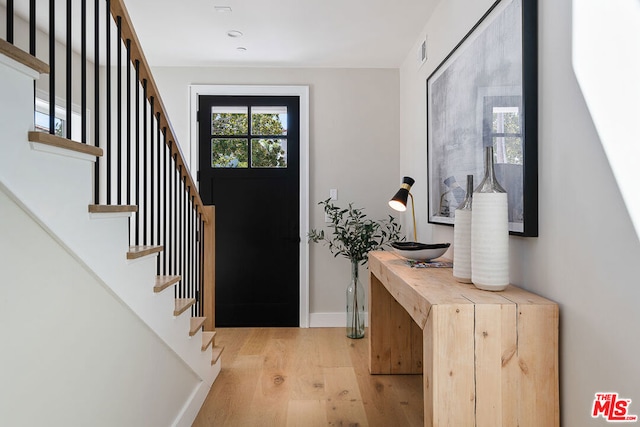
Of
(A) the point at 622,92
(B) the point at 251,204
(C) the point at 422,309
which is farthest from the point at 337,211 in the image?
(A) the point at 622,92

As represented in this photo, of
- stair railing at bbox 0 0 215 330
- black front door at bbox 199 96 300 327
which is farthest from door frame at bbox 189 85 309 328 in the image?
stair railing at bbox 0 0 215 330

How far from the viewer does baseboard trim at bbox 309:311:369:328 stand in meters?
3.88

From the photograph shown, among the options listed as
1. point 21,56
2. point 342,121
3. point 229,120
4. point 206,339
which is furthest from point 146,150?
point 342,121

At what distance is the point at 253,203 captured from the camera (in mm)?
3861

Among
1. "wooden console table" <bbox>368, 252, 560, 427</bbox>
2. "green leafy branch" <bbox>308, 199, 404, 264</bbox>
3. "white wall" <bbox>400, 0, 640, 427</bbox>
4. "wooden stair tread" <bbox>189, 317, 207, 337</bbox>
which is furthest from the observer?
"green leafy branch" <bbox>308, 199, 404, 264</bbox>

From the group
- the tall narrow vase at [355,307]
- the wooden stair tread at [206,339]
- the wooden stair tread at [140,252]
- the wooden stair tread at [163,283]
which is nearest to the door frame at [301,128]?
the tall narrow vase at [355,307]

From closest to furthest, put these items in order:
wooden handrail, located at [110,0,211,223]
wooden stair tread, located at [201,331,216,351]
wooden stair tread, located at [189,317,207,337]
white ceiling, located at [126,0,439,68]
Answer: wooden handrail, located at [110,0,211,223] → wooden stair tread, located at [189,317,207,337] → wooden stair tread, located at [201,331,216,351] → white ceiling, located at [126,0,439,68]

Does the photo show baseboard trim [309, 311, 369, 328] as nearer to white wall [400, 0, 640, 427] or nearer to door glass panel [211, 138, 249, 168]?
door glass panel [211, 138, 249, 168]

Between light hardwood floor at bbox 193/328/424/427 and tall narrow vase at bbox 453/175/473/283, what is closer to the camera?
tall narrow vase at bbox 453/175/473/283

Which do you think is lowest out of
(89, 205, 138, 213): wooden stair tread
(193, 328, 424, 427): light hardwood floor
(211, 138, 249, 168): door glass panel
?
(193, 328, 424, 427): light hardwood floor

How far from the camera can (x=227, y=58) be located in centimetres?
368

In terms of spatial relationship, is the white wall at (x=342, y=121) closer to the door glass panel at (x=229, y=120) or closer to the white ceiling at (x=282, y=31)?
the white ceiling at (x=282, y=31)

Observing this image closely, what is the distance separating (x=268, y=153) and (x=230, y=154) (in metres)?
0.36

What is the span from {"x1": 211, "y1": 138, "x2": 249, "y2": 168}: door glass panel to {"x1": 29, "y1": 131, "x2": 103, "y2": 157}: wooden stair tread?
2567 millimetres
